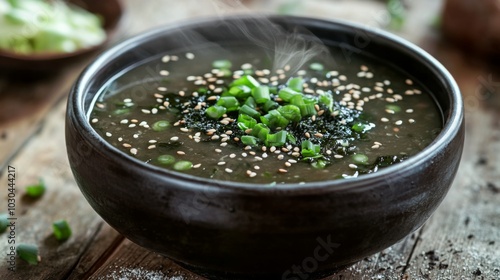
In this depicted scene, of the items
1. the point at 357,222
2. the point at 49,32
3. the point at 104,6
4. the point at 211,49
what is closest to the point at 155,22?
the point at 104,6

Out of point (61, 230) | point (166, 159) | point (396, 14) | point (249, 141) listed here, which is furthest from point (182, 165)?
point (396, 14)

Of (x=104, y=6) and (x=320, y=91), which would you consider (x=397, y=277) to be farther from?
(x=104, y=6)

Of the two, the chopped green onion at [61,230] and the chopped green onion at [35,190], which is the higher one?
the chopped green onion at [61,230]

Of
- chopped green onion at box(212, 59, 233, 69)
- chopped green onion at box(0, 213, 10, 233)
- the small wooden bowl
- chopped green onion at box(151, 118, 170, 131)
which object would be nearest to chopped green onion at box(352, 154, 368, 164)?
chopped green onion at box(151, 118, 170, 131)

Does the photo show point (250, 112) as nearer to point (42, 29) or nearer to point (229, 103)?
point (229, 103)

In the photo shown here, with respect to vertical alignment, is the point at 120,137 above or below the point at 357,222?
below

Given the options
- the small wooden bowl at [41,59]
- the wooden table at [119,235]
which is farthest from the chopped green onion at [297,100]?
the small wooden bowl at [41,59]

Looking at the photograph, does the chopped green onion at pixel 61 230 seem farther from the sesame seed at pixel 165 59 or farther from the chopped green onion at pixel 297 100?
the chopped green onion at pixel 297 100
